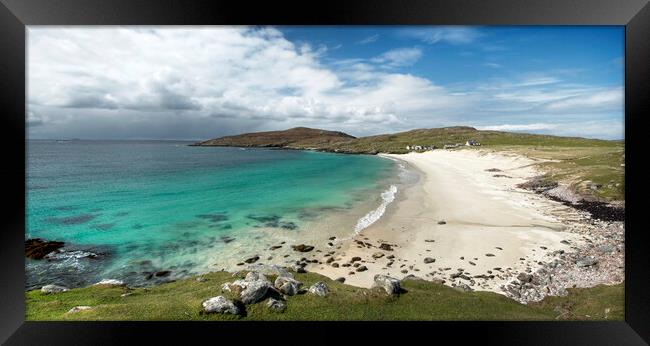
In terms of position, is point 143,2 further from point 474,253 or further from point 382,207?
point 382,207

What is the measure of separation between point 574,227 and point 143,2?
601 inches

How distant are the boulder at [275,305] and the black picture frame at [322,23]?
493 millimetres

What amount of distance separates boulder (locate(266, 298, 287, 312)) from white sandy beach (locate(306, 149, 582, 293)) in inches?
127

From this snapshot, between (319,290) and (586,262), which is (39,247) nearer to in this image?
(319,290)

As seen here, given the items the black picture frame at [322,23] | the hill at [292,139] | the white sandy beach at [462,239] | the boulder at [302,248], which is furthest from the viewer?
the hill at [292,139]

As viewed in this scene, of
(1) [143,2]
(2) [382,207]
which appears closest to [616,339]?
(1) [143,2]

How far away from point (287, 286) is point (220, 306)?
139 cm

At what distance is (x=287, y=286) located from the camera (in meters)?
6.08

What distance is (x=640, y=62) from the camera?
482 cm

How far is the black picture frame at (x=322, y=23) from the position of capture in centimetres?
468

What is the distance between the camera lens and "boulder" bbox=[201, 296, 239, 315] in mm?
5324

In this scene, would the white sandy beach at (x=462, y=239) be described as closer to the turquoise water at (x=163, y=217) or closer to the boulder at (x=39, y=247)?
the turquoise water at (x=163, y=217)

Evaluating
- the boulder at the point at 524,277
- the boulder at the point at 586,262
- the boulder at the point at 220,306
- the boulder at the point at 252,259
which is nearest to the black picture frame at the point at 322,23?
the boulder at the point at 220,306

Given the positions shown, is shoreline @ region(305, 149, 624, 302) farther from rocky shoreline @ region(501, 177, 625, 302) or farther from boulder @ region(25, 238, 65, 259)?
boulder @ region(25, 238, 65, 259)
